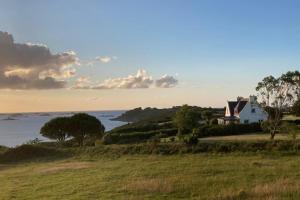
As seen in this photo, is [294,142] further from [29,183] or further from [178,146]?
[29,183]

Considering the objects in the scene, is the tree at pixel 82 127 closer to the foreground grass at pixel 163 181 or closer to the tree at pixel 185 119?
→ the tree at pixel 185 119

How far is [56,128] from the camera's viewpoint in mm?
67062

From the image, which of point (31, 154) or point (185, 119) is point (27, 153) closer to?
point (31, 154)

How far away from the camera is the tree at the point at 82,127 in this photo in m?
67.4

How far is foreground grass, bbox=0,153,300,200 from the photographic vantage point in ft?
68.4

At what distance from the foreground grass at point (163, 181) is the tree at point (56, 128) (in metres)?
31.3

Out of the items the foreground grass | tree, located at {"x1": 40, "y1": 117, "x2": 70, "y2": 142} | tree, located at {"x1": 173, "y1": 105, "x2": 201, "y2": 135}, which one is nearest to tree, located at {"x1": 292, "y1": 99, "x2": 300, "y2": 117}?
tree, located at {"x1": 173, "y1": 105, "x2": 201, "y2": 135}

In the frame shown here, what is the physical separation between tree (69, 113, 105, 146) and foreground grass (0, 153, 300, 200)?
3108 centimetres

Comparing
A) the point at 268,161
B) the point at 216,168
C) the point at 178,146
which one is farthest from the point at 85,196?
the point at 178,146

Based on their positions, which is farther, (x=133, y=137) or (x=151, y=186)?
(x=133, y=137)

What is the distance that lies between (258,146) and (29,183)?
23342 mm

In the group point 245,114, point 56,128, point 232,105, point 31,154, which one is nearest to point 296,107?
point 245,114

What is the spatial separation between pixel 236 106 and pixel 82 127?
36642 mm

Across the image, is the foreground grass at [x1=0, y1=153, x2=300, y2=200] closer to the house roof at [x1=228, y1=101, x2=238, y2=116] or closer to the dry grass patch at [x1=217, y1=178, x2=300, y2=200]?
the dry grass patch at [x1=217, y1=178, x2=300, y2=200]
